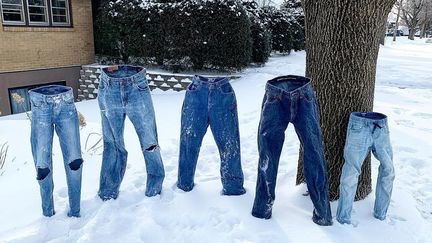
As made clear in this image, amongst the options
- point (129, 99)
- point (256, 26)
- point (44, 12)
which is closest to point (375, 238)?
point (129, 99)

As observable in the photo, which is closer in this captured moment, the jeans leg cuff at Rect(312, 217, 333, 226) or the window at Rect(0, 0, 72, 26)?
the jeans leg cuff at Rect(312, 217, 333, 226)

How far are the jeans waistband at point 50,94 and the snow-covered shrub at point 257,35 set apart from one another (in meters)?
7.23

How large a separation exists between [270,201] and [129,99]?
133cm

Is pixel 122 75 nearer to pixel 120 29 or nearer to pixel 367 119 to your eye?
pixel 367 119

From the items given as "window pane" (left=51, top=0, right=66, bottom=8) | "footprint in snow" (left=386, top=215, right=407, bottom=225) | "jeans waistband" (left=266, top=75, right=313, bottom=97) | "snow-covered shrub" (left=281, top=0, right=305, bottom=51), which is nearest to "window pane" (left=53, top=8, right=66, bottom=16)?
"window pane" (left=51, top=0, right=66, bottom=8)

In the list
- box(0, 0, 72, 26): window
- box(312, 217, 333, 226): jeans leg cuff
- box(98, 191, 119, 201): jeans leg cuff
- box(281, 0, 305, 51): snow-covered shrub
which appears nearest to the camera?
box(312, 217, 333, 226): jeans leg cuff

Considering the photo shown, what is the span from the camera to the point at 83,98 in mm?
9781

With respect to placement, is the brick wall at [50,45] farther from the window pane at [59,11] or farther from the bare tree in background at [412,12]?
the bare tree in background at [412,12]

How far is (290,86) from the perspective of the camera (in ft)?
8.57

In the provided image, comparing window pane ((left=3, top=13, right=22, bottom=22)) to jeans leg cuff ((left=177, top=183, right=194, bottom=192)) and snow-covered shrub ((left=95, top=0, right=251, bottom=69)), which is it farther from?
jeans leg cuff ((left=177, top=183, right=194, bottom=192))

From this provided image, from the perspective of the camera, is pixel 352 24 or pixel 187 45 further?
pixel 187 45

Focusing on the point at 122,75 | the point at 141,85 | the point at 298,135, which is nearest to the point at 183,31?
the point at 122,75

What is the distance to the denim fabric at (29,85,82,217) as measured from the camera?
2580 mm

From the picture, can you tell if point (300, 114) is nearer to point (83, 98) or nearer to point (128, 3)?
point (128, 3)
